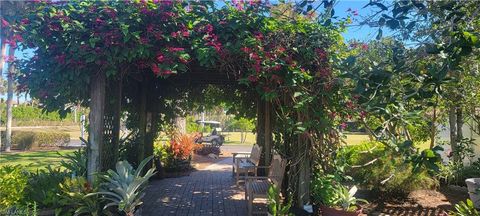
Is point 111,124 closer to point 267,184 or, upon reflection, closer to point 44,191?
point 44,191

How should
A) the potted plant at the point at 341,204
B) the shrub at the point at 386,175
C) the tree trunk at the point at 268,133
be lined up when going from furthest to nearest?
the tree trunk at the point at 268,133 → the shrub at the point at 386,175 → the potted plant at the point at 341,204

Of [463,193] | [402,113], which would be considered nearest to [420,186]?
[463,193]

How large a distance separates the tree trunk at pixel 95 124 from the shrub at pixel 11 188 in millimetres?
836

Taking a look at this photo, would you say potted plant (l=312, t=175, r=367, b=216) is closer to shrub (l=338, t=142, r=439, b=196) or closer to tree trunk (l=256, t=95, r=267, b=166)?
shrub (l=338, t=142, r=439, b=196)

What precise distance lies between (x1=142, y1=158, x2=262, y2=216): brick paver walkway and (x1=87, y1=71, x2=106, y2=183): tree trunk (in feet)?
4.17

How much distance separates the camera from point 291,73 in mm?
4941

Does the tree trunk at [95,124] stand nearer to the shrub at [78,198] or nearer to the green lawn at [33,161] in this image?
the shrub at [78,198]

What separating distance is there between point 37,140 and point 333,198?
20382mm

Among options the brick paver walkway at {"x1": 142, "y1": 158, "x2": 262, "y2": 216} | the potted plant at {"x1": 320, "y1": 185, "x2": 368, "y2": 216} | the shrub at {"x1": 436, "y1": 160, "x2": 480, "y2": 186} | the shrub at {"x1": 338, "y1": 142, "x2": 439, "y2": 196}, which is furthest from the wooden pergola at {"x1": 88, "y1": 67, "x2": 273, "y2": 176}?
the shrub at {"x1": 436, "y1": 160, "x2": 480, "y2": 186}

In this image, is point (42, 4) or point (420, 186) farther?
point (420, 186)

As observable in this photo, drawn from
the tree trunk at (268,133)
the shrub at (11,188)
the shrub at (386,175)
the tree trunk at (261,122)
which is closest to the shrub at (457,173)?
the shrub at (386,175)

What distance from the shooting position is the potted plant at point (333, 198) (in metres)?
5.04

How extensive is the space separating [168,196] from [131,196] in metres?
2.48

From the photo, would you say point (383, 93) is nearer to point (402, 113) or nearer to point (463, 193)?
point (402, 113)
